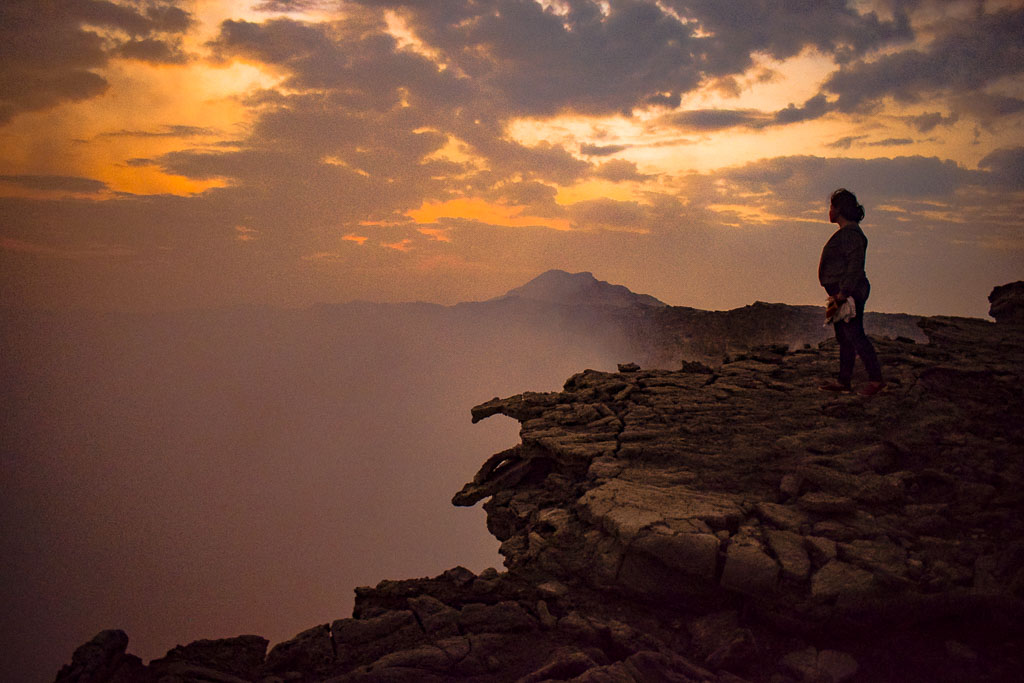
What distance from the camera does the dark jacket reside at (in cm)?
815

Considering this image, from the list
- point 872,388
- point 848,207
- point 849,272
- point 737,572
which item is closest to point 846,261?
point 849,272

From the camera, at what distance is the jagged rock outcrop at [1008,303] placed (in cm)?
1268

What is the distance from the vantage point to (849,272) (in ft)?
26.8

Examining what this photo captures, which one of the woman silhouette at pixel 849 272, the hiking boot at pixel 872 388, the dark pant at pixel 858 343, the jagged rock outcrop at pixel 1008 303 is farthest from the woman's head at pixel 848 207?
the jagged rock outcrop at pixel 1008 303

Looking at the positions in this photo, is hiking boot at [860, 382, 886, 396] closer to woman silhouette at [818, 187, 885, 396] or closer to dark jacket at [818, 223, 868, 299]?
woman silhouette at [818, 187, 885, 396]

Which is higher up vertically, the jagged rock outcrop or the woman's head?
the woman's head

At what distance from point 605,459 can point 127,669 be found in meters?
6.10

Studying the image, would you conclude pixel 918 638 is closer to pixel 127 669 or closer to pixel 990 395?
pixel 990 395

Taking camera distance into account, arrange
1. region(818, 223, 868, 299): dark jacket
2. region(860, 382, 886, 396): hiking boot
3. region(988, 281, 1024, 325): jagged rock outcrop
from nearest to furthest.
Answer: region(818, 223, 868, 299): dark jacket
region(860, 382, 886, 396): hiking boot
region(988, 281, 1024, 325): jagged rock outcrop

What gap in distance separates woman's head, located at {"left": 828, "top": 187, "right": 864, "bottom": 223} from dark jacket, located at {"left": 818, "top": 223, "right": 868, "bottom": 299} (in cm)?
17

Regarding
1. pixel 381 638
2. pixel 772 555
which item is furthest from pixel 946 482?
pixel 381 638

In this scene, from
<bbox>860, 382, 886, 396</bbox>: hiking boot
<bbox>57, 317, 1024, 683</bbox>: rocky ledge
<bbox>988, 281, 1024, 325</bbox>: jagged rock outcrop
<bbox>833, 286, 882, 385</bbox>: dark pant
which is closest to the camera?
<bbox>57, 317, 1024, 683</bbox>: rocky ledge

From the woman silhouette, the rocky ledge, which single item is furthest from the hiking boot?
the rocky ledge

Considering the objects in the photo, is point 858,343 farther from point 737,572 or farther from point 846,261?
point 737,572
